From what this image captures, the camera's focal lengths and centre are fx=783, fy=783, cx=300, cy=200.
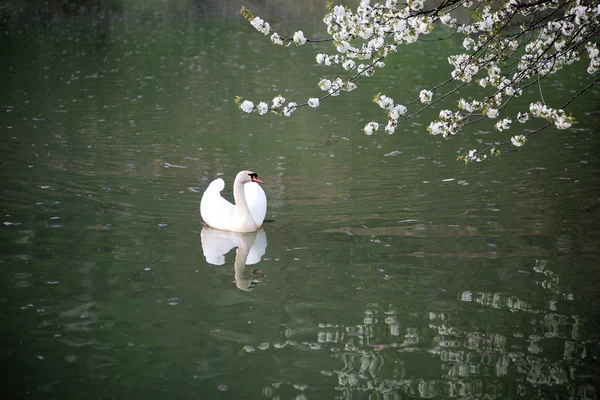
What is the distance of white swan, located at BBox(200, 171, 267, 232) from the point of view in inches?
493

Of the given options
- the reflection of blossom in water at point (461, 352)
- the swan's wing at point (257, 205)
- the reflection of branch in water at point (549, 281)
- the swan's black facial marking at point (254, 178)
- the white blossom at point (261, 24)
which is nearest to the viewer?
the reflection of blossom in water at point (461, 352)

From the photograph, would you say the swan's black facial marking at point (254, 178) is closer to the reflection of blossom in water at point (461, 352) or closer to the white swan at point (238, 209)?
the white swan at point (238, 209)

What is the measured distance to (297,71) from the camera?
3266 centimetres

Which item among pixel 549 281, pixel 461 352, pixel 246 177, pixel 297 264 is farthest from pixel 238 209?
pixel 461 352

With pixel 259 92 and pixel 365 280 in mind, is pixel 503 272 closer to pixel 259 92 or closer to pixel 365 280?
pixel 365 280

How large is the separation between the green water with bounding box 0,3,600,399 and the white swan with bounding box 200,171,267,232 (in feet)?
0.75

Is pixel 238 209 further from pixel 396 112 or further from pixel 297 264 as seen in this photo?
pixel 396 112

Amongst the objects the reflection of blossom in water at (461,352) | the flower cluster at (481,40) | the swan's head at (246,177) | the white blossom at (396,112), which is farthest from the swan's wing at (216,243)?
the white blossom at (396,112)

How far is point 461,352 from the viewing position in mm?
8281

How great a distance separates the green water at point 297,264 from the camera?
310 inches

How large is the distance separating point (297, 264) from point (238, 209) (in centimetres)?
205

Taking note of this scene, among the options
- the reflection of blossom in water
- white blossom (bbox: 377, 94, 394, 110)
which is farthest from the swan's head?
the reflection of blossom in water

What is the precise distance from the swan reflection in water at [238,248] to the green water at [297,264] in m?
0.05

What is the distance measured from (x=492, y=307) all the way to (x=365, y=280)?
5.68 ft
